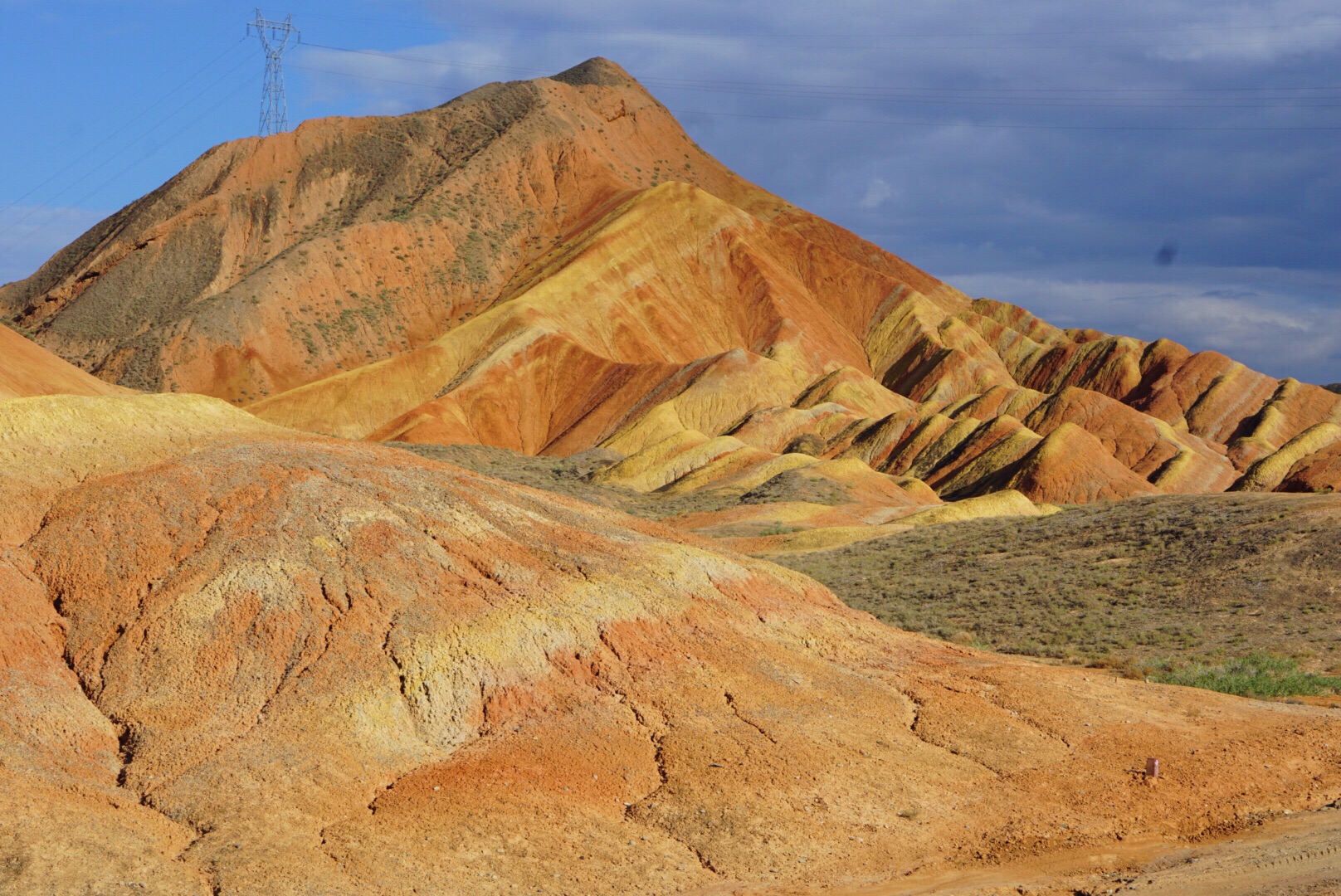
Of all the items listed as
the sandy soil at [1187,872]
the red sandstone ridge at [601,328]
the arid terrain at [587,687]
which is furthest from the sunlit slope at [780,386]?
the sandy soil at [1187,872]

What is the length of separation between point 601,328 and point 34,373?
5954cm

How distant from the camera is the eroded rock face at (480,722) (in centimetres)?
1598

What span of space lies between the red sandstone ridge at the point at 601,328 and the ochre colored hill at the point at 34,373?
97.3ft

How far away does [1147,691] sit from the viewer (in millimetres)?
24656

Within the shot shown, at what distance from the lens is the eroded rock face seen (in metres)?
16.0

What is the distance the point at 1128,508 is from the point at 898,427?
39962 millimetres

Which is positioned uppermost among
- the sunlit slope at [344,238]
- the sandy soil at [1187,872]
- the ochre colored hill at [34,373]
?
the sunlit slope at [344,238]

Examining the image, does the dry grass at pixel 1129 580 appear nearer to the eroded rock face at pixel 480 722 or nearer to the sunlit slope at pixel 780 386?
the eroded rock face at pixel 480 722

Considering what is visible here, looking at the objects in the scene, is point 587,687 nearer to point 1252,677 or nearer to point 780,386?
point 1252,677

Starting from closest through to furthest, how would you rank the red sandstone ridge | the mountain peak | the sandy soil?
the sandy soil, the red sandstone ridge, the mountain peak

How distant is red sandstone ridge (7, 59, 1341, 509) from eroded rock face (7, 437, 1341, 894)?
47259mm

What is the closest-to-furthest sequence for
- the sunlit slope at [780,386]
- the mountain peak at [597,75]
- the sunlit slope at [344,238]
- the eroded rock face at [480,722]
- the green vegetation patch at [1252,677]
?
the eroded rock face at [480,722], the green vegetation patch at [1252,677], the sunlit slope at [780,386], the sunlit slope at [344,238], the mountain peak at [597,75]

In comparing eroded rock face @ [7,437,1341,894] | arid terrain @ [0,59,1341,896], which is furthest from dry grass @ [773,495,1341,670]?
eroded rock face @ [7,437,1341,894]

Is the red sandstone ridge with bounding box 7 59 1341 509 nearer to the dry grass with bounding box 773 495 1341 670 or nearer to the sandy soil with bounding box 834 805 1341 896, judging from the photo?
the dry grass with bounding box 773 495 1341 670
